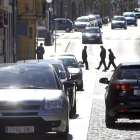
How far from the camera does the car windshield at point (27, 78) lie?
468 inches

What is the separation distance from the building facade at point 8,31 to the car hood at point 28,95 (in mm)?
27114

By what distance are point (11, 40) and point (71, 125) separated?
104ft

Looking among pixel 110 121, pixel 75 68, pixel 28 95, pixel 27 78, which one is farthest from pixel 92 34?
pixel 28 95

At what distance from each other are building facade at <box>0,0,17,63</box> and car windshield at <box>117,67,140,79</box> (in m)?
25.3

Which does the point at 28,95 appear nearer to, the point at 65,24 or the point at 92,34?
the point at 92,34

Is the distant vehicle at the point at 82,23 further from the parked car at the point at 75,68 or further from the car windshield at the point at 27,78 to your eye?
the car windshield at the point at 27,78

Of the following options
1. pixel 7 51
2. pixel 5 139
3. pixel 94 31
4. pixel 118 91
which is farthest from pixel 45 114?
pixel 94 31

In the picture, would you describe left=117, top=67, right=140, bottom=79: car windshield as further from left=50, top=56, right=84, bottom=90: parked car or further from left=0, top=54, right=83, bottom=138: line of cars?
left=50, top=56, right=84, bottom=90: parked car

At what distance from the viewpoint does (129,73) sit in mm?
13453

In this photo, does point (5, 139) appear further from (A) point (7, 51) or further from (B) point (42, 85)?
(A) point (7, 51)

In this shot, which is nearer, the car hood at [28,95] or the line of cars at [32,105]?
the line of cars at [32,105]

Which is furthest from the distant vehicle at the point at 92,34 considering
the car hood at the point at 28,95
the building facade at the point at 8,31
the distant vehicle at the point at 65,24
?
the car hood at the point at 28,95

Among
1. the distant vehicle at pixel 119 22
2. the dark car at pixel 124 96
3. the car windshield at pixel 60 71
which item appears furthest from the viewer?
the distant vehicle at pixel 119 22

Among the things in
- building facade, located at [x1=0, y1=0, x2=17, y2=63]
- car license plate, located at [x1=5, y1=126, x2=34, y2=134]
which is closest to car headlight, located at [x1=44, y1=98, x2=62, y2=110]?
car license plate, located at [x1=5, y1=126, x2=34, y2=134]
